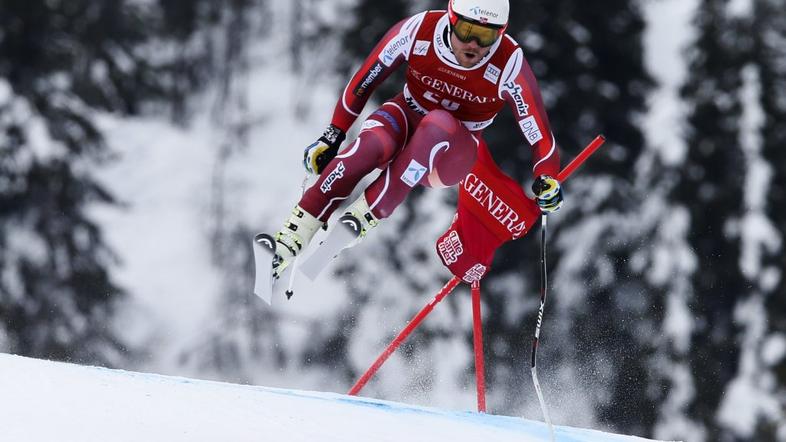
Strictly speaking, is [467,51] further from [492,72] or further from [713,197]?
[713,197]

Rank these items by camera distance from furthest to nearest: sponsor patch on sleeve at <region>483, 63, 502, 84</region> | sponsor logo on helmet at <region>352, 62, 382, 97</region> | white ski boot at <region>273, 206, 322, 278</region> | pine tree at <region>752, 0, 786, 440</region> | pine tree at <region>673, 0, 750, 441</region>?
1. pine tree at <region>752, 0, 786, 440</region>
2. pine tree at <region>673, 0, 750, 441</region>
3. sponsor logo on helmet at <region>352, 62, 382, 97</region>
4. sponsor patch on sleeve at <region>483, 63, 502, 84</region>
5. white ski boot at <region>273, 206, 322, 278</region>

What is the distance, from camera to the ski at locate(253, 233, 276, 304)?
4320 millimetres

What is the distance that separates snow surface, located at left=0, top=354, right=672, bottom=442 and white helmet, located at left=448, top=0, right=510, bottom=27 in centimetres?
163

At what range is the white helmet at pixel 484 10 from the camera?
14.6ft

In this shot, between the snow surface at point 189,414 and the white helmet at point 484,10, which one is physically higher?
the white helmet at point 484,10

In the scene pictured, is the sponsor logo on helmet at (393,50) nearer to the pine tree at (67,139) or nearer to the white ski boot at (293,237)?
the white ski boot at (293,237)

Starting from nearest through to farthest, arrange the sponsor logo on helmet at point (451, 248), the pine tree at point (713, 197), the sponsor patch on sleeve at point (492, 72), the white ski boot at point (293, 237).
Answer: the white ski boot at point (293, 237), the sponsor patch on sleeve at point (492, 72), the sponsor logo on helmet at point (451, 248), the pine tree at point (713, 197)

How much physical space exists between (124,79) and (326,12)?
138 inches

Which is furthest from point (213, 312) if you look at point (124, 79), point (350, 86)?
point (350, 86)

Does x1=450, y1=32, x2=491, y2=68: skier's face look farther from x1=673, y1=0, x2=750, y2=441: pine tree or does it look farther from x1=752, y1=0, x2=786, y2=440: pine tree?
x1=752, y1=0, x2=786, y2=440: pine tree

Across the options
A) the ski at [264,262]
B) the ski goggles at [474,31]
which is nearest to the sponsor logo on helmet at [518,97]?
the ski goggles at [474,31]

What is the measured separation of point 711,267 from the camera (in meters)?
16.2

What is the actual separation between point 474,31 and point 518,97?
378mm

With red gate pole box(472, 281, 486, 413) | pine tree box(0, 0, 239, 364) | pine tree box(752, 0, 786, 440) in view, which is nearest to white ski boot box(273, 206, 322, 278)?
red gate pole box(472, 281, 486, 413)
